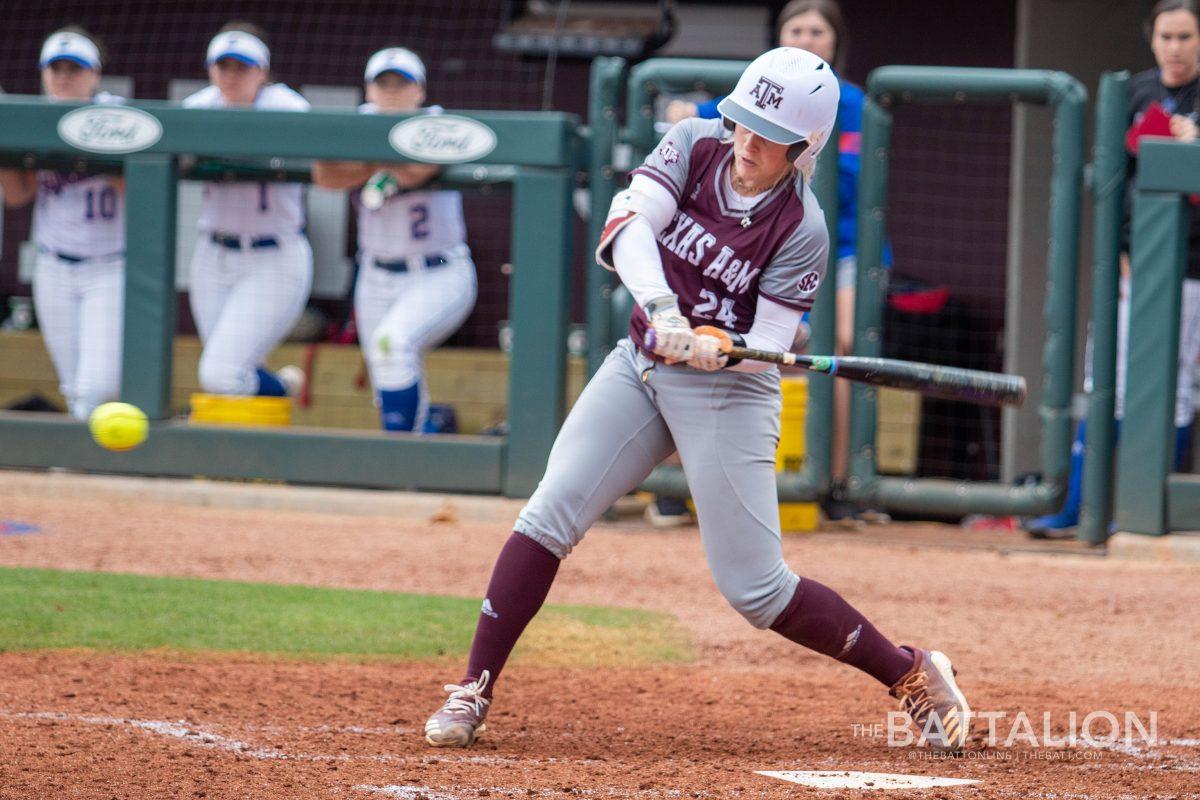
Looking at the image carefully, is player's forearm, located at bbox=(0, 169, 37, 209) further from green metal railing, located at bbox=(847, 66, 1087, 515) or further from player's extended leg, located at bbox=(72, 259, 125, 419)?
green metal railing, located at bbox=(847, 66, 1087, 515)

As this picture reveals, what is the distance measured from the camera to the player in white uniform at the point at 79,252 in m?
7.06

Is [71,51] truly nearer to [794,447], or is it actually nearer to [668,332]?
[794,447]

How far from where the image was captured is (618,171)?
7102mm

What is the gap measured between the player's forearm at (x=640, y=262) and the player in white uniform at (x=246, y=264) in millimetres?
3975

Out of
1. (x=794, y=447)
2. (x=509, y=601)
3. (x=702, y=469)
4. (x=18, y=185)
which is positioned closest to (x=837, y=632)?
(x=702, y=469)

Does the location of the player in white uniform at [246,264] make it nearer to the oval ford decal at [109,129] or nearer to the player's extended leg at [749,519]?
the oval ford decal at [109,129]

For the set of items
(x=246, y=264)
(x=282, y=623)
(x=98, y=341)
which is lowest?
(x=282, y=623)

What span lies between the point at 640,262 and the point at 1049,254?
3.67 m

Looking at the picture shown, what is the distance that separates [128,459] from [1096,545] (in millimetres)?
4381

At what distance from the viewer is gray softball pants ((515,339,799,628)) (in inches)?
135

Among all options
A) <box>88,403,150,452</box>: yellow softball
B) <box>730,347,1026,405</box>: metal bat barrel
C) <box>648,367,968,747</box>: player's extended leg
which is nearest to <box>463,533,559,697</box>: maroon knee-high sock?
<box>648,367,968,747</box>: player's extended leg

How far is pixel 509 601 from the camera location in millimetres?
3463

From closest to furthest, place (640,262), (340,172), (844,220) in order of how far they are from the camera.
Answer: (640,262), (844,220), (340,172)

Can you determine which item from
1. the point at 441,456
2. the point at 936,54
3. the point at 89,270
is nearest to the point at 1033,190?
the point at 936,54
